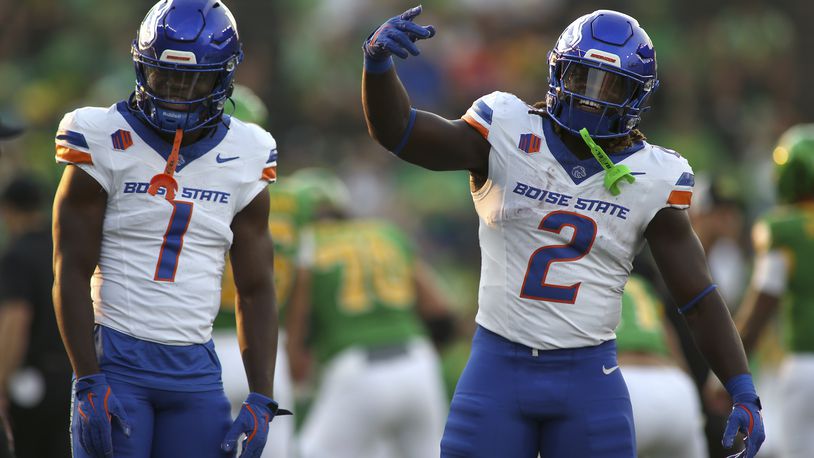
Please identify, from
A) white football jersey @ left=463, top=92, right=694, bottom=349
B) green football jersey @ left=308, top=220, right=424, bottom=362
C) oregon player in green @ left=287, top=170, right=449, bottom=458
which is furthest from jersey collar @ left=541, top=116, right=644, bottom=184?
green football jersey @ left=308, top=220, right=424, bottom=362

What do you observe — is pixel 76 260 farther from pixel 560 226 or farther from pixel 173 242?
pixel 560 226

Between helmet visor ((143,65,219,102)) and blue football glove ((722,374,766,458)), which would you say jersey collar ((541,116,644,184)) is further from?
helmet visor ((143,65,219,102))

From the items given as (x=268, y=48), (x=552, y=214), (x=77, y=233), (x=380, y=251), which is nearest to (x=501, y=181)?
(x=552, y=214)

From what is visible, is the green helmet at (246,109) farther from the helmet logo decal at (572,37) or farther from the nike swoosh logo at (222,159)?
the helmet logo decal at (572,37)

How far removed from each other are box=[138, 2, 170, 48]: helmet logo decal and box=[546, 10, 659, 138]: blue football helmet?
1.39 m

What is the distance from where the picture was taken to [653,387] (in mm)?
6383

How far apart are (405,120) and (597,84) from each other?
2.27 feet

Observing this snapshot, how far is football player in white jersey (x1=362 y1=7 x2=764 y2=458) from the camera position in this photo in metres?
4.64

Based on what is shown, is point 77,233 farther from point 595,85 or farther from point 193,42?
point 595,85

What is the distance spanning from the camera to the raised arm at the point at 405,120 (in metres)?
4.41

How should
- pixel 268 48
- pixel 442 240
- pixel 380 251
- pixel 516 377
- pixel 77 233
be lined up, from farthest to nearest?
1. pixel 268 48
2. pixel 442 240
3. pixel 380 251
4. pixel 516 377
5. pixel 77 233

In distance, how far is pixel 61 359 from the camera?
8.27 m

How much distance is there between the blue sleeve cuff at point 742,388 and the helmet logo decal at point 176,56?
2.27 metres

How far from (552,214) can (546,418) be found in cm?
72
